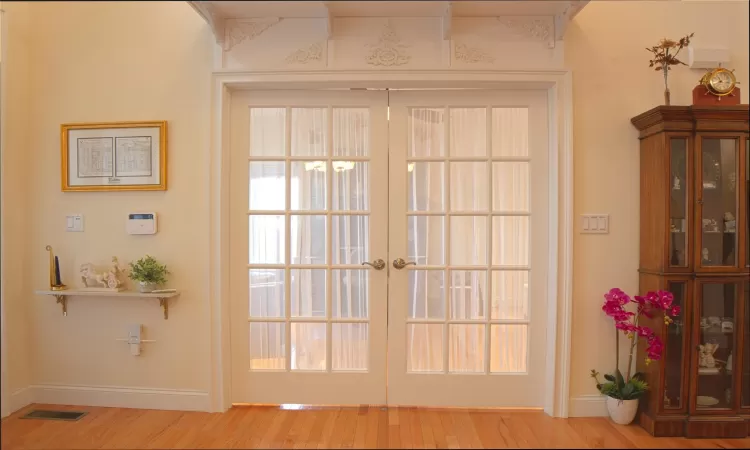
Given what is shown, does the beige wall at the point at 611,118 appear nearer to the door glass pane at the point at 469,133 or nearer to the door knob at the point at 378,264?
the door glass pane at the point at 469,133

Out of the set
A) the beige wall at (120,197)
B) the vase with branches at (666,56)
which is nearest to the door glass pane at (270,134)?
the beige wall at (120,197)

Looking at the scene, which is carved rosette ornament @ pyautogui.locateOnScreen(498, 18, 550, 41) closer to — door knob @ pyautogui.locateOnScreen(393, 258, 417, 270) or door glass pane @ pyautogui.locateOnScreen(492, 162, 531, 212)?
door glass pane @ pyautogui.locateOnScreen(492, 162, 531, 212)

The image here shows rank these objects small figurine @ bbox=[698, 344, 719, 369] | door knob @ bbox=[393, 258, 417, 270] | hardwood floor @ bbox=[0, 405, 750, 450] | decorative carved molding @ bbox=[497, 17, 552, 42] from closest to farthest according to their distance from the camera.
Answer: hardwood floor @ bbox=[0, 405, 750, 450], small figurine @ bbox=[698, 344, 719, 369], decorative carved molding @ bbox=[497, 17, 552, 42], door knob @ bbox=[393, 258, 417, 270]

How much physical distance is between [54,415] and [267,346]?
4.34 feet

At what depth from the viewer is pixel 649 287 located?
7.60ft

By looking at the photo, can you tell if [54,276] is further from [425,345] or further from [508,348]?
[508,348]

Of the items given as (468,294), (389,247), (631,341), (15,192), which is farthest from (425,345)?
(15,192)

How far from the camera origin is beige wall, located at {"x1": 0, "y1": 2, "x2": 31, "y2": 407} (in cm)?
249

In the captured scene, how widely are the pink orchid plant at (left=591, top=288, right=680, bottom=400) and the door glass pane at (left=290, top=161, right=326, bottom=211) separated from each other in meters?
1.80

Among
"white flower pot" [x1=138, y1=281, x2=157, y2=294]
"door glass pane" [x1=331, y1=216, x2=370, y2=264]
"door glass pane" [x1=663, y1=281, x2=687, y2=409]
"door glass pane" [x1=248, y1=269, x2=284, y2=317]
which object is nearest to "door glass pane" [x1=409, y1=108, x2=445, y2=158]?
"door glass pane" [x1=331, y1=216, x2=370, y2=264]

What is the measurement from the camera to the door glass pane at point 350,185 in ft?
8.31

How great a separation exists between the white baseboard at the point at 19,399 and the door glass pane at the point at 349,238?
7.00ft

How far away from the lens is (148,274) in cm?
242

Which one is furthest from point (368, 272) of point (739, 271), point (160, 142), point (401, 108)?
point (739, 271)
